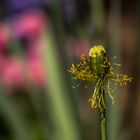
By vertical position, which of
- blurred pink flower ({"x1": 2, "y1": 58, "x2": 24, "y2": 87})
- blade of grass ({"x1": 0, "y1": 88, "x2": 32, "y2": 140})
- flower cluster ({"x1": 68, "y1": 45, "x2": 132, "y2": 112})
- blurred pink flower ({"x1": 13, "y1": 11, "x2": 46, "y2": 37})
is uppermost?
flower cluster ({"x1": 68, "y1": 45, "x2": 132, "y2": 112})

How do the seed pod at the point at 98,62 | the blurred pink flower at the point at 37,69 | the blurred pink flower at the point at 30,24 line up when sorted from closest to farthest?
1. the seed pod at the point at 98,62
2. the blurred pink flower at the point at 37,69
3. the blurred pink flower at the point at 30,24

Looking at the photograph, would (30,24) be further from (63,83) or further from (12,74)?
(63,83)

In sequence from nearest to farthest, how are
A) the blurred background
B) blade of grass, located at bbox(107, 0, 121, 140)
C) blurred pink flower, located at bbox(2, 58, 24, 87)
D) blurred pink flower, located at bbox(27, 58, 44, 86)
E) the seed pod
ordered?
the seed pod → blade of grass, located at bbox(107, 0, 121, 140) → the blurred background → blurred pink flower, located at bbox(27, 58, 44, 86) → blurred pink flower, located at bbox(2, 58, 24, 87)

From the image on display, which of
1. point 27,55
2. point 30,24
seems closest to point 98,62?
point 27,55

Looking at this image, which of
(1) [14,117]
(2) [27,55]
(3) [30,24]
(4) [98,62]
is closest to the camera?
(4) [98,62]

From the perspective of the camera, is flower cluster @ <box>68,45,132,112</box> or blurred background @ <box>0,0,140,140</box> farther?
blurred background @ <box>0,0,140,140</box>

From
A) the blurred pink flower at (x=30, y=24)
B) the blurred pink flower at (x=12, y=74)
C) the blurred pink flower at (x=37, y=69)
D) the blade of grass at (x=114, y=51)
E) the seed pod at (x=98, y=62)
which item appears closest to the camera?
the seed pod at (x=98, y=62)

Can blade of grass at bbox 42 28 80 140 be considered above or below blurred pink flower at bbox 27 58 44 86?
above

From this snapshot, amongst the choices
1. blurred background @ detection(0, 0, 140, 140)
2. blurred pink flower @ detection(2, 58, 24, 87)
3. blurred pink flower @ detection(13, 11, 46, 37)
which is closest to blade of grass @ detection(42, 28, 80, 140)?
blurred background @ detection(0, 0, 140, 140)

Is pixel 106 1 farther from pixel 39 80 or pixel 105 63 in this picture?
pixel 105 63

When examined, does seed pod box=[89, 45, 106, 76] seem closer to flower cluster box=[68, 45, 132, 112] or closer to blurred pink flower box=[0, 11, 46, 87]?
flower cluster box=[68, 45, 132, 112]

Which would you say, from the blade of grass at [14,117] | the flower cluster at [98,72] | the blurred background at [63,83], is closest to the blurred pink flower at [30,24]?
the blurred background at [63,83]

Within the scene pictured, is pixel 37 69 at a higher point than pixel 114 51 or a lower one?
lower

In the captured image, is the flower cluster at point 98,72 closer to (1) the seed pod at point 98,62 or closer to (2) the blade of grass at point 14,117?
(1) the seed pod at point 98,62
